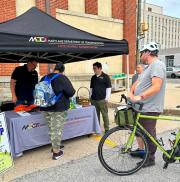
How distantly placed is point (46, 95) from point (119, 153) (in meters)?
1.51

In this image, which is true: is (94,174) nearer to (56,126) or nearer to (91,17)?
(56,126)

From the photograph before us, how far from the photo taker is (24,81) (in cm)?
591

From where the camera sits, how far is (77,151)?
5191 millimetres

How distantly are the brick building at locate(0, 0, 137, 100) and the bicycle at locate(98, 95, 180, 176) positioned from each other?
7838 mm

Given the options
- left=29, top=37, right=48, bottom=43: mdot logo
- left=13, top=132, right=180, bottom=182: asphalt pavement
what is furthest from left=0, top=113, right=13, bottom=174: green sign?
left=29, top=37, right=48, bottom=43: mdot logo

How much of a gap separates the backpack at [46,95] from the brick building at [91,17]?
22.2 ft

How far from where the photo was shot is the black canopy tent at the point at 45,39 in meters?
4.38

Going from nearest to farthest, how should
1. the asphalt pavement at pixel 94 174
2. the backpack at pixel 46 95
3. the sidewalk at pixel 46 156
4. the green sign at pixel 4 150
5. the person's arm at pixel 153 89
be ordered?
the person's arm at pixel 153 89 < the asphalt pavement at pixel 94 174 < the green sign at pixel 4 150 < the sidewalk at pixel 46 156 < the backpack at pixel 46 95

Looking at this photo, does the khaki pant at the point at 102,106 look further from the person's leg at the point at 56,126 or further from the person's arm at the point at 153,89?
the person's arm at the point at 153,89

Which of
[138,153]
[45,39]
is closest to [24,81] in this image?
[45,39]

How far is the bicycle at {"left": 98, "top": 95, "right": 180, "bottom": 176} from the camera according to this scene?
12.9 ft

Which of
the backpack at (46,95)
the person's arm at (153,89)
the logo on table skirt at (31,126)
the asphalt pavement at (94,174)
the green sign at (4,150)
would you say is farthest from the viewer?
the logo on table skirt at (31,126)

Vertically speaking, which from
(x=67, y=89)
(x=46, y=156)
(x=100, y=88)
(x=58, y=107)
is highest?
(x=67, y=89)

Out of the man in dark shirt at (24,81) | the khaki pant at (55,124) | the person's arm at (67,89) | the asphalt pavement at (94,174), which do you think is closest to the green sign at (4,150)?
the asphalt pavement at (94,174)
